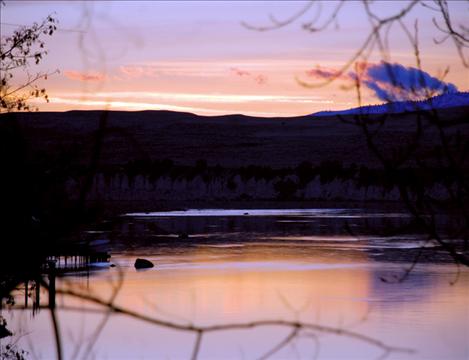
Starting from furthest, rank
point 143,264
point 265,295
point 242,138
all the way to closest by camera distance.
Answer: point 242,138, point 143,264, point 265,295

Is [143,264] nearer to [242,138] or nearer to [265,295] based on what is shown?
[265,295]

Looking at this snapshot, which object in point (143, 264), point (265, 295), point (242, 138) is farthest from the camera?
point (242, 138)

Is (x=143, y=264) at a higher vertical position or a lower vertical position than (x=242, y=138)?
lower

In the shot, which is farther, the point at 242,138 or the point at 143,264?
the point at 242,138

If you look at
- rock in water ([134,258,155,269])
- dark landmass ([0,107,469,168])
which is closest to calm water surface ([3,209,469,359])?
rock in water ([134,258,155,269])

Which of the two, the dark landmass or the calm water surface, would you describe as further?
the dark landmass

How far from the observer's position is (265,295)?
21.7m

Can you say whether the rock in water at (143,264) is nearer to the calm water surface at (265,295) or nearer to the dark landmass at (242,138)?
the calm water surface at (265,295)

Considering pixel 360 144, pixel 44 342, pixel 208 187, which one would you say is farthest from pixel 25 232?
pixel 360 144

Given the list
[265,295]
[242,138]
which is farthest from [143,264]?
[242,138]

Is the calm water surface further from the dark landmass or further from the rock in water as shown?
the dark landmass

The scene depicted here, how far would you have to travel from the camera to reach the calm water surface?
17.0m

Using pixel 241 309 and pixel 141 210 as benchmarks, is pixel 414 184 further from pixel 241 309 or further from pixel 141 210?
pixel 141 210

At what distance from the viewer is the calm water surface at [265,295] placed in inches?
669
